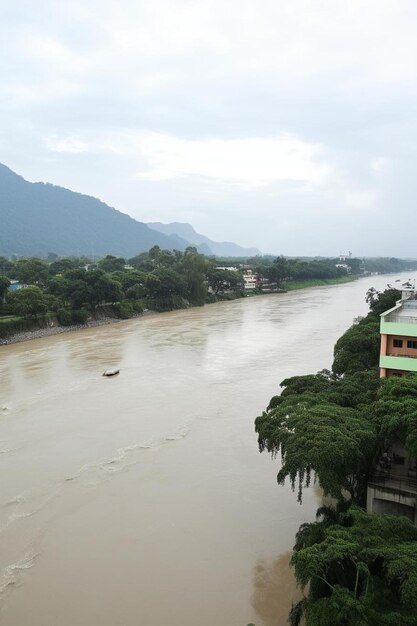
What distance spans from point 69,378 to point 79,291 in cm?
1200

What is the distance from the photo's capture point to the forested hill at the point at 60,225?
130 m

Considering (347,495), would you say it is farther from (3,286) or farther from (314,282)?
(314,282)

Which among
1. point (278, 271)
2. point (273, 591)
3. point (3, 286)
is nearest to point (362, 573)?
point (273, 591)

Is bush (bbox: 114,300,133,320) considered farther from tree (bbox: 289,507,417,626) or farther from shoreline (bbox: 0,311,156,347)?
tree (bbox: 289,507,417,626)

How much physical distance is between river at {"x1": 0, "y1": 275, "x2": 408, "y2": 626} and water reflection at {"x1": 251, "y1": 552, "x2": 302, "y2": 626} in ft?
0.07

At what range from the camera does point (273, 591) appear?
6.50m

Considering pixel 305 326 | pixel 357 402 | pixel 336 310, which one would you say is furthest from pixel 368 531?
pixel 336 310

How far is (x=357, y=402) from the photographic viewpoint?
7.65 metres

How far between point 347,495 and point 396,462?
4.62 ft

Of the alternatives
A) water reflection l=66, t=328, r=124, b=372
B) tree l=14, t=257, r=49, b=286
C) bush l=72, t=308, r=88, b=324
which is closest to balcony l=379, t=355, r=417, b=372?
water reflection l=66, t=328, r=124, b=372

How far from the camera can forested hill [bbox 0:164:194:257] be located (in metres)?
130

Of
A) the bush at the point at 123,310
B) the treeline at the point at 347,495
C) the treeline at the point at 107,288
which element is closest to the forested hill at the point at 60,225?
the treeline at the point at 107,288

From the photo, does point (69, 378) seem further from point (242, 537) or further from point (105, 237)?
point (105, 237)

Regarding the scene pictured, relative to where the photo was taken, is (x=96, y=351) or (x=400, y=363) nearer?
(x=400, y=363)
